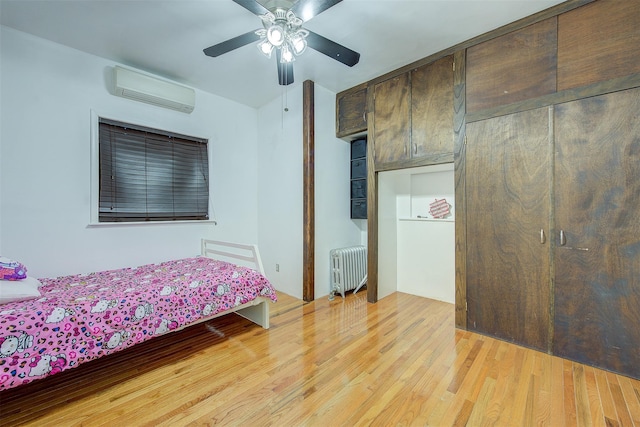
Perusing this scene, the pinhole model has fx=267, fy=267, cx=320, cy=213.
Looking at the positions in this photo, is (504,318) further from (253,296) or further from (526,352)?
(253,296)

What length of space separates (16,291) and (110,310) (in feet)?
1.73

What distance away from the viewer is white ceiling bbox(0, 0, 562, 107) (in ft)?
6.48

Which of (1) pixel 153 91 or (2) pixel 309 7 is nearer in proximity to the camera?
(2) pixel 309 7

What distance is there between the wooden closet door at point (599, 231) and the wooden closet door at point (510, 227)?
0.10 m

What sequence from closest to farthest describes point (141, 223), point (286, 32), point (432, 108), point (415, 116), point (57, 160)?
point (286, 32) → point (57, 160) → point (432, 108) → point (415, 116) → point (141, 223)

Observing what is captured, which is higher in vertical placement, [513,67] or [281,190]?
[513,67]

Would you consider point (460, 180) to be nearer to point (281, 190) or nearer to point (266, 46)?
point (266, 46)

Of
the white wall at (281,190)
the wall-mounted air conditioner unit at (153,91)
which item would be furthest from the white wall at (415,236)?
the wall-mounted air conditioner unit at (153,91)

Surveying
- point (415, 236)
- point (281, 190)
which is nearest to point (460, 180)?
point (415, 236)

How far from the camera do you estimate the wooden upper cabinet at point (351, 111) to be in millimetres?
3213

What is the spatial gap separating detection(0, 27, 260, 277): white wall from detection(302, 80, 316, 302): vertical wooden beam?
1485 mm

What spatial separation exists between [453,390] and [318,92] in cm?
315

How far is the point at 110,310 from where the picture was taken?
1677 millimetres

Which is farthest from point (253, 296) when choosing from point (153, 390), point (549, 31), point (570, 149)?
point (549, 31)
